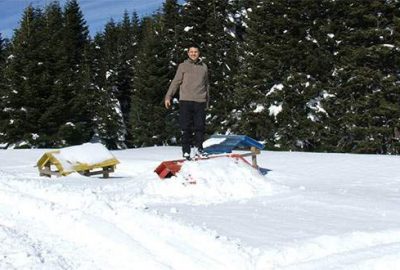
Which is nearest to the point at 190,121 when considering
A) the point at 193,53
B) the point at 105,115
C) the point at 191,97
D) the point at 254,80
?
the point at 191,97

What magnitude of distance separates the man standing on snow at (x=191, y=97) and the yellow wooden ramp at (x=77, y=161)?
8.65 feet

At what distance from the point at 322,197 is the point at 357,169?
4310mm

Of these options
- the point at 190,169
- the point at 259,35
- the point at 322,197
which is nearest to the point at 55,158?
the point at 190,169

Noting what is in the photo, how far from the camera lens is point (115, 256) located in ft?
15.4

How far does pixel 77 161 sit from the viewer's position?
11.5 meters

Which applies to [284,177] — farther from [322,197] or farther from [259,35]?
[259,35]

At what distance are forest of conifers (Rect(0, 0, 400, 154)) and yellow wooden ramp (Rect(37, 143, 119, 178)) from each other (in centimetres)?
1666

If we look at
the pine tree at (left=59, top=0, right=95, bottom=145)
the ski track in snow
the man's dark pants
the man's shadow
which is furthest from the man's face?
the pine tree at (left=59, top=0, right=95, bottom=145)

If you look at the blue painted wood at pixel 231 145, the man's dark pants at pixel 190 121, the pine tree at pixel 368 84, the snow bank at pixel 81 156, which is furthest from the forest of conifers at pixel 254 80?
the man's dark pants at pixel 190 121

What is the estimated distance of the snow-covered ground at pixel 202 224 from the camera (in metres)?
4.70

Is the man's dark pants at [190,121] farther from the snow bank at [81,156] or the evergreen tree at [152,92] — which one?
the evergreen tree at [152,92]

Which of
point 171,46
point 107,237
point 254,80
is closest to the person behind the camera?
point 107,237

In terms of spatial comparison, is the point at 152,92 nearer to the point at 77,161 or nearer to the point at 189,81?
the point at 77,161

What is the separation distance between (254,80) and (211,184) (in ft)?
74.4
